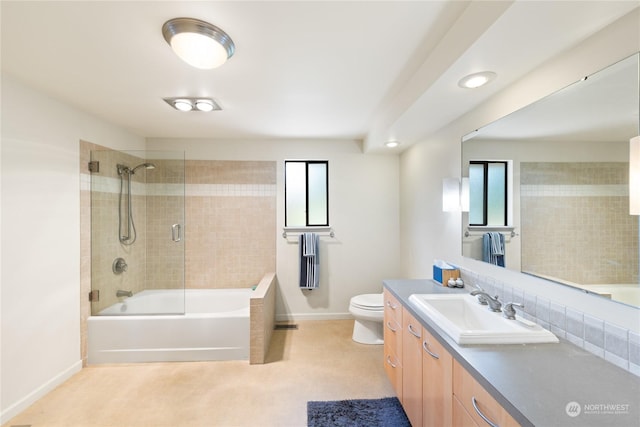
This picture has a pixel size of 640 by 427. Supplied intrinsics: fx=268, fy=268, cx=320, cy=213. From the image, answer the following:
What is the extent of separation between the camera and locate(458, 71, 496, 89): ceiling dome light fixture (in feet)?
4.61

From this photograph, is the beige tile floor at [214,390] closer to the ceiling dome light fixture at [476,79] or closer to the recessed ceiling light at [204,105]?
the ceiling dome light fixture at [476,79]

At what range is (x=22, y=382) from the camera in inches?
76.3

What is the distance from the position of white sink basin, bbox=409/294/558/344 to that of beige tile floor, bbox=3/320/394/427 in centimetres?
91

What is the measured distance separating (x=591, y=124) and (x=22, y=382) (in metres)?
3.77

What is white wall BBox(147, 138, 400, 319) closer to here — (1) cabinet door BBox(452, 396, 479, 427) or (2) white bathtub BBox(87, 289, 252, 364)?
(2) white bathtub BBox(87, 289, 252, 364)

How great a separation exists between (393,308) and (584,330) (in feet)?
3.50

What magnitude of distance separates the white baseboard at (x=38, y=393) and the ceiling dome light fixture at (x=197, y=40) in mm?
2642

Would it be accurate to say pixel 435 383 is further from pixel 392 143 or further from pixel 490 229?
pixel 392 143

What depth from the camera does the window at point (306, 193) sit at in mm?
3607

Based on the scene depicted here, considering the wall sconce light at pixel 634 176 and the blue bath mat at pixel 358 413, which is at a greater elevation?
the wall sconce light at pixel 634 176

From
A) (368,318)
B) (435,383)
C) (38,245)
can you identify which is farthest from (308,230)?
(38,245)

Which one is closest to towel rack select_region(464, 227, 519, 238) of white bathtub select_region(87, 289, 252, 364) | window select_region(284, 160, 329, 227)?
window select_region(284, 160, 329, 227)

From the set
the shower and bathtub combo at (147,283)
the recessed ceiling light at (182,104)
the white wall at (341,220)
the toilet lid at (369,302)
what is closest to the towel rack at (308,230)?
the white wall at (341,220)

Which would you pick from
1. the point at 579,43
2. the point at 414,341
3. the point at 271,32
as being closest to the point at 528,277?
the point at 414,341
